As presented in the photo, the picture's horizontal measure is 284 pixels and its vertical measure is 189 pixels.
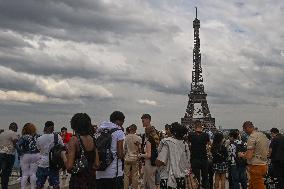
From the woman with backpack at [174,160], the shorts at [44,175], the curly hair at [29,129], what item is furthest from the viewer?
the curly hair at [29,129]

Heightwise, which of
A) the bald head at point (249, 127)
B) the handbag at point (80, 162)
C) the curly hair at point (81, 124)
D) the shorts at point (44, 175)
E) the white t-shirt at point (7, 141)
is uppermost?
the bald head at point (249, 127)

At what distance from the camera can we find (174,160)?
7.00 meters

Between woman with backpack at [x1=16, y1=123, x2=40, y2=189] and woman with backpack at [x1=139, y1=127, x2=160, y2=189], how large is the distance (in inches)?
91.9

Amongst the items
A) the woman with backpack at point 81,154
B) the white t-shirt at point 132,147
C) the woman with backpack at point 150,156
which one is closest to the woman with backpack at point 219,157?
the white t-shirt at point 132,147

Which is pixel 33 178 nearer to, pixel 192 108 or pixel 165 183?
pixel 165 183

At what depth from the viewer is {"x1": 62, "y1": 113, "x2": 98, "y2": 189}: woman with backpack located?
5.98m

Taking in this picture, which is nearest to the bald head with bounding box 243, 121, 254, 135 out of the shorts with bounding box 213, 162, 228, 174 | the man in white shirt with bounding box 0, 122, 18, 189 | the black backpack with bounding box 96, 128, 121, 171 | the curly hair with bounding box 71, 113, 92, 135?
the shorts with bounding box 213, 162, 228, 174

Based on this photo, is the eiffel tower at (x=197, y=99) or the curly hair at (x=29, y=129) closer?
the curly hair at (x=29, y=129)

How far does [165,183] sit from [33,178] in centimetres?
432

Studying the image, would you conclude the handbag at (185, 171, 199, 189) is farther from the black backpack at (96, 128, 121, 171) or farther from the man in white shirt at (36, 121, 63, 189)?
the man in white shirt at (36, 121, 63, 189)

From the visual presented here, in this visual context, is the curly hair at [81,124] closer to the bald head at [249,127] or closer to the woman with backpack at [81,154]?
the woman with backpack at [81,154]

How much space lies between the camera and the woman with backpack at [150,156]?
8.85 meters

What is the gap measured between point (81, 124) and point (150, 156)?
296 centimetres

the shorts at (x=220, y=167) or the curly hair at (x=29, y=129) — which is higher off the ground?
the curly hair at (x=29, y=129)
